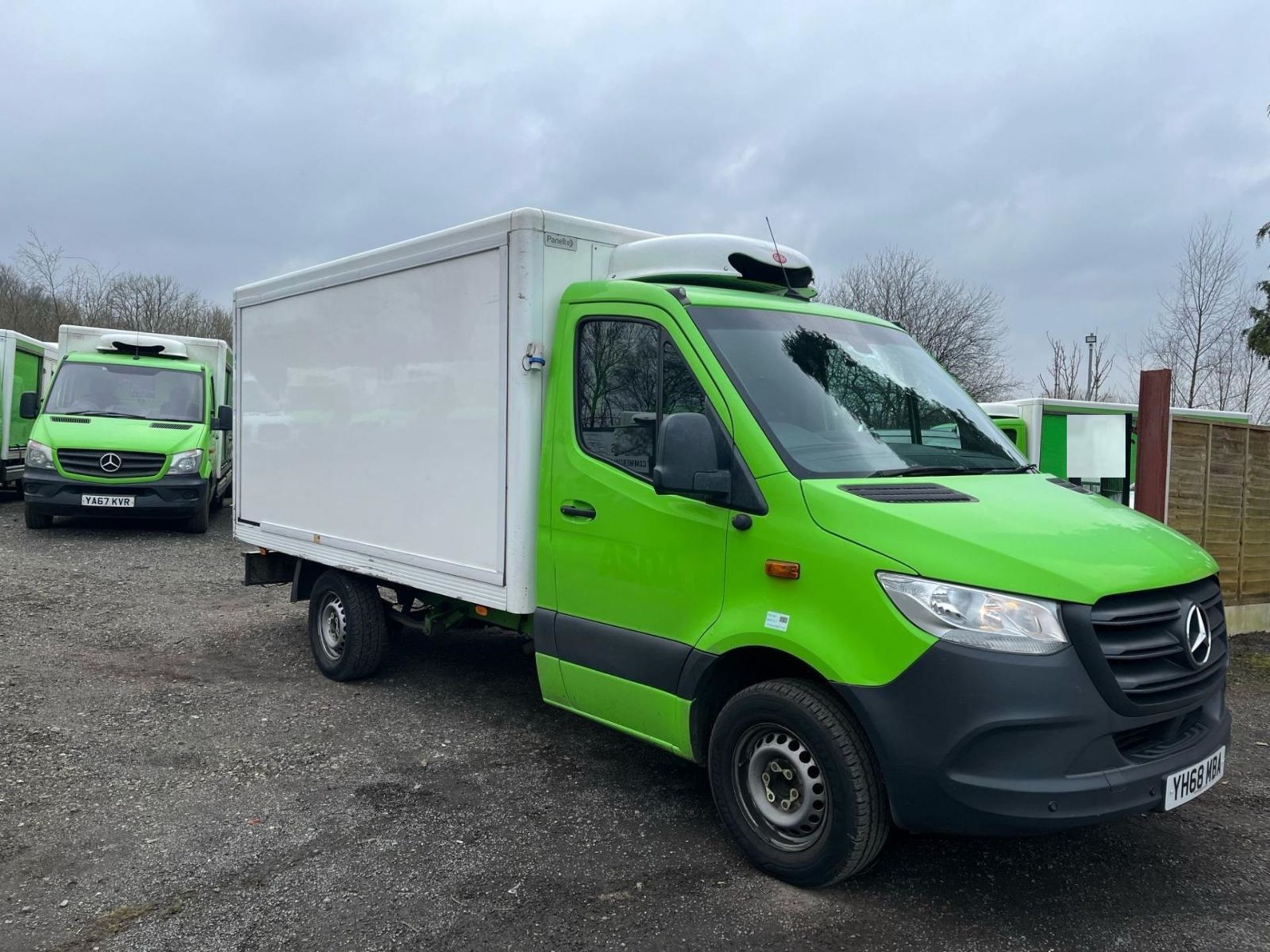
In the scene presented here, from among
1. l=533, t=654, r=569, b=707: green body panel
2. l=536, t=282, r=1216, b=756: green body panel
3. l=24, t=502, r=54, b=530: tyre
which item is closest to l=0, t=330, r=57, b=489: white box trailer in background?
l=24, t=502, r=54, b=530: tyre

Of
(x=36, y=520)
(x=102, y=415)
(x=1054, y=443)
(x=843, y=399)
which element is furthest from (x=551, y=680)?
(x=36, y=520)

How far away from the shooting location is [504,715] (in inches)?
233

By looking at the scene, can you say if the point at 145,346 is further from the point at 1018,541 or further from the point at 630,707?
the point at 1018,541

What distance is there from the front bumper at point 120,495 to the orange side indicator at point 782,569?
36.1 ft

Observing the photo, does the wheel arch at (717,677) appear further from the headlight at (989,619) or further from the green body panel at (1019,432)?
the green body panel at (1019,432)

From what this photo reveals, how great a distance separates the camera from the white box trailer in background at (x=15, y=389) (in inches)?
591

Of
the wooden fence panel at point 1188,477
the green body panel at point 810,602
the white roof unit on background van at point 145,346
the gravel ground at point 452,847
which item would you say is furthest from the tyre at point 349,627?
the white roof unit on background van at point 145,346

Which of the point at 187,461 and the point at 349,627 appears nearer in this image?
the point at 349,627

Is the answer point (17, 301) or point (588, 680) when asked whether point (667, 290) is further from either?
point (17, 301)

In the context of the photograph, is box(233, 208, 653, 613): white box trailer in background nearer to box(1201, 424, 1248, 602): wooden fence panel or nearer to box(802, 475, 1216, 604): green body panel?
box(802, 475, 1216, 604): green body panel

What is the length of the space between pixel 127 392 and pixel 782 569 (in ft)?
40.4

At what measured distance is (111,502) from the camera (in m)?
12.3

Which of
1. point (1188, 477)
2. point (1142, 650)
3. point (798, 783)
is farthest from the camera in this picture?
point (1188, 477)

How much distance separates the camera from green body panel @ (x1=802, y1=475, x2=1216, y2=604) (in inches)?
127
